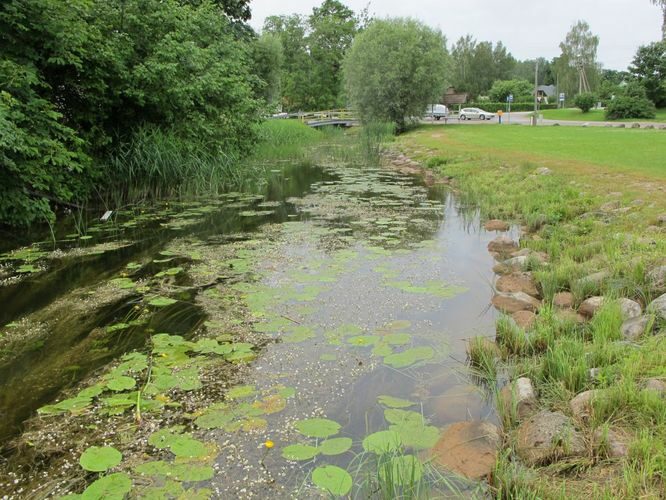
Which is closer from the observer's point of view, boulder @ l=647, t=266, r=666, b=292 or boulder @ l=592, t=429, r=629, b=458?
boulder @ l=592, t=429, r=629, b=458

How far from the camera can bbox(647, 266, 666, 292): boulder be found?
14.1ft

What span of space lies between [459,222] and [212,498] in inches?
275

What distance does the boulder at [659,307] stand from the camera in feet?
12.5

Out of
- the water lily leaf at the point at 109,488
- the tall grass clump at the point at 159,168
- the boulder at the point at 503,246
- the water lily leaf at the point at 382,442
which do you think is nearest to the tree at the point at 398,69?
the tall grass clump at the point at 159,168

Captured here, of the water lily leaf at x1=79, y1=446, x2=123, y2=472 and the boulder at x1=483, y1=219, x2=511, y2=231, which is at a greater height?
the boulder at x1=483, y1=219, x2=511, y2=231

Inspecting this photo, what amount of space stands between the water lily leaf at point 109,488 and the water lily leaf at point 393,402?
4.99 feet

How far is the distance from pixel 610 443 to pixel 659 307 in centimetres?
176

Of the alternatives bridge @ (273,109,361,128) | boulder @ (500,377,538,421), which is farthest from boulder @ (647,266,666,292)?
bridge @ (273,109,361,128)

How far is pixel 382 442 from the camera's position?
2.76m

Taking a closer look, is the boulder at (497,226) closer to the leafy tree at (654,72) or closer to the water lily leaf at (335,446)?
the water lily leaf at (335,446)

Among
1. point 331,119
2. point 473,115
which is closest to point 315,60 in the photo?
point 331,119

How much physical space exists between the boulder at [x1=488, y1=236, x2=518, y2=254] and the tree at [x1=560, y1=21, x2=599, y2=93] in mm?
60400

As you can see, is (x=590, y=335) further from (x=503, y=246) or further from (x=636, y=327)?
(x=503, y=246)

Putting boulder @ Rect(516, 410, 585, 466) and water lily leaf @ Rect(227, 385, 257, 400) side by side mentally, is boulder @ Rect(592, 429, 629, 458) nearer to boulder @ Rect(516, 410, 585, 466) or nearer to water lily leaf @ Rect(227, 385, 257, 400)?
boulder @ Rect(516, 410, 585, 466)
